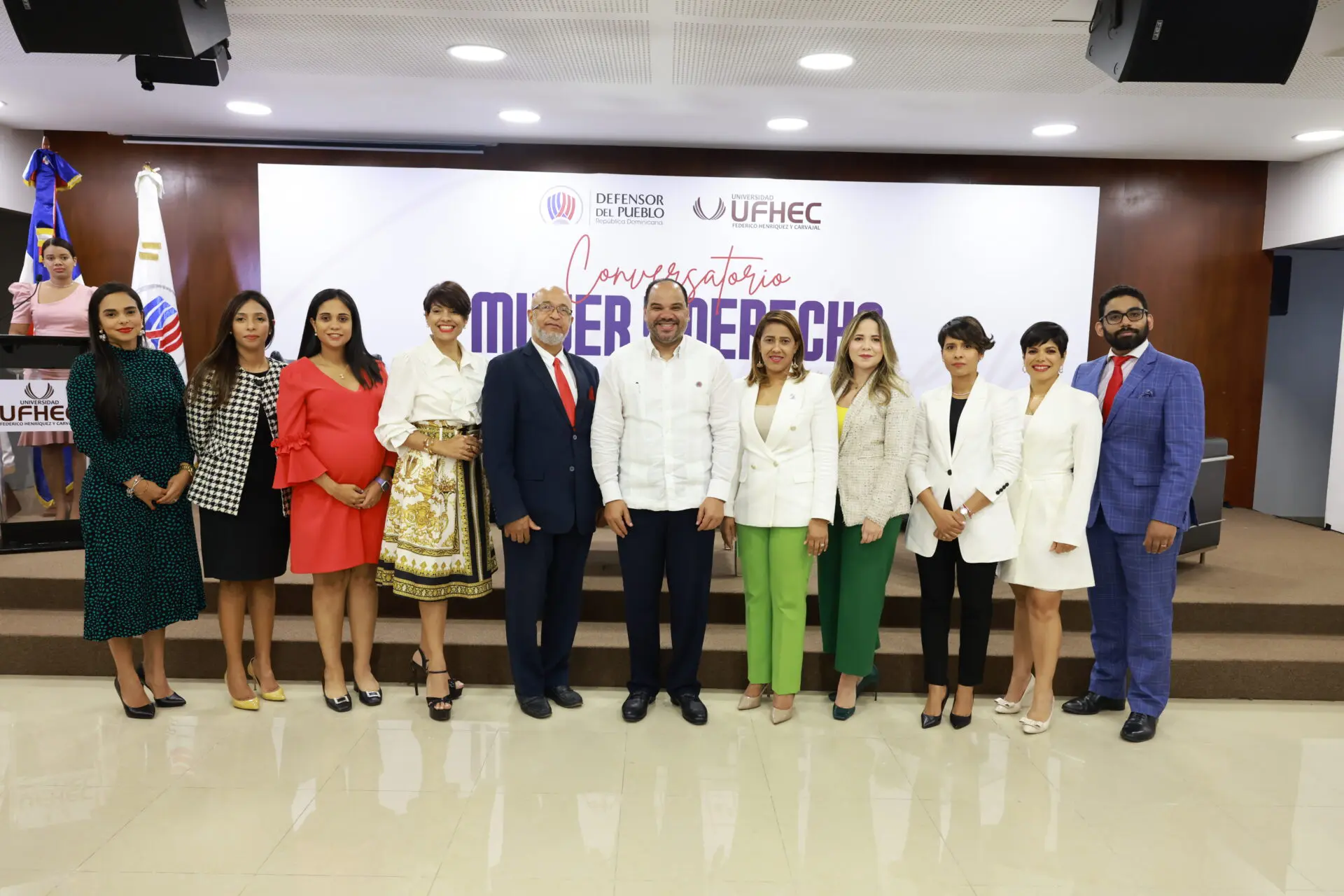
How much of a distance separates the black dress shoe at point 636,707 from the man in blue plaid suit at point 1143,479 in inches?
71.5

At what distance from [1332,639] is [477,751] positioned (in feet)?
12.8

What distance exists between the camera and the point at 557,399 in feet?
10.8

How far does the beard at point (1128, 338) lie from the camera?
132 inches

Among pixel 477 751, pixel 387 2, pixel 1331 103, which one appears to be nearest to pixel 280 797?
pixel 477 751

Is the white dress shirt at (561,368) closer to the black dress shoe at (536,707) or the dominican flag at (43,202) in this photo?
the black dress shoe at (536,707)

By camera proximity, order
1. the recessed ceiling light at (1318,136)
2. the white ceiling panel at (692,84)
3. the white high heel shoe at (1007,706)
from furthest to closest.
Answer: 1. the recessed ceiling light at (1318,136)
2. the white ceiling panel at (692,84)
3. the white high heel shoe at (1007,706)

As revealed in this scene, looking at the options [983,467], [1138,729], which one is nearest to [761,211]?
[983,467]

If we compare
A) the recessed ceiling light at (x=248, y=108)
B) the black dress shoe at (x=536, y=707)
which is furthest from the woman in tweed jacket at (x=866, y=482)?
the recessed ceiling light at (x=248, y=108)

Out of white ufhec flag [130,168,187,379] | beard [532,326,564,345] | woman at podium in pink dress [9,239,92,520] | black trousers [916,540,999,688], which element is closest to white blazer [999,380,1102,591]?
black trousers [916,540,999,688]

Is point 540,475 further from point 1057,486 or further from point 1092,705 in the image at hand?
point 1092,705

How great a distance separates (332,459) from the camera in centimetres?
326

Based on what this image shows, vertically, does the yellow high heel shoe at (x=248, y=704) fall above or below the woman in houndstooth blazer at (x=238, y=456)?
below

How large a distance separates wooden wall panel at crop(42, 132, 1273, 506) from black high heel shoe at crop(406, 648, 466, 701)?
12.5ft

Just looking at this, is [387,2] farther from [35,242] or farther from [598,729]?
[35,242]
